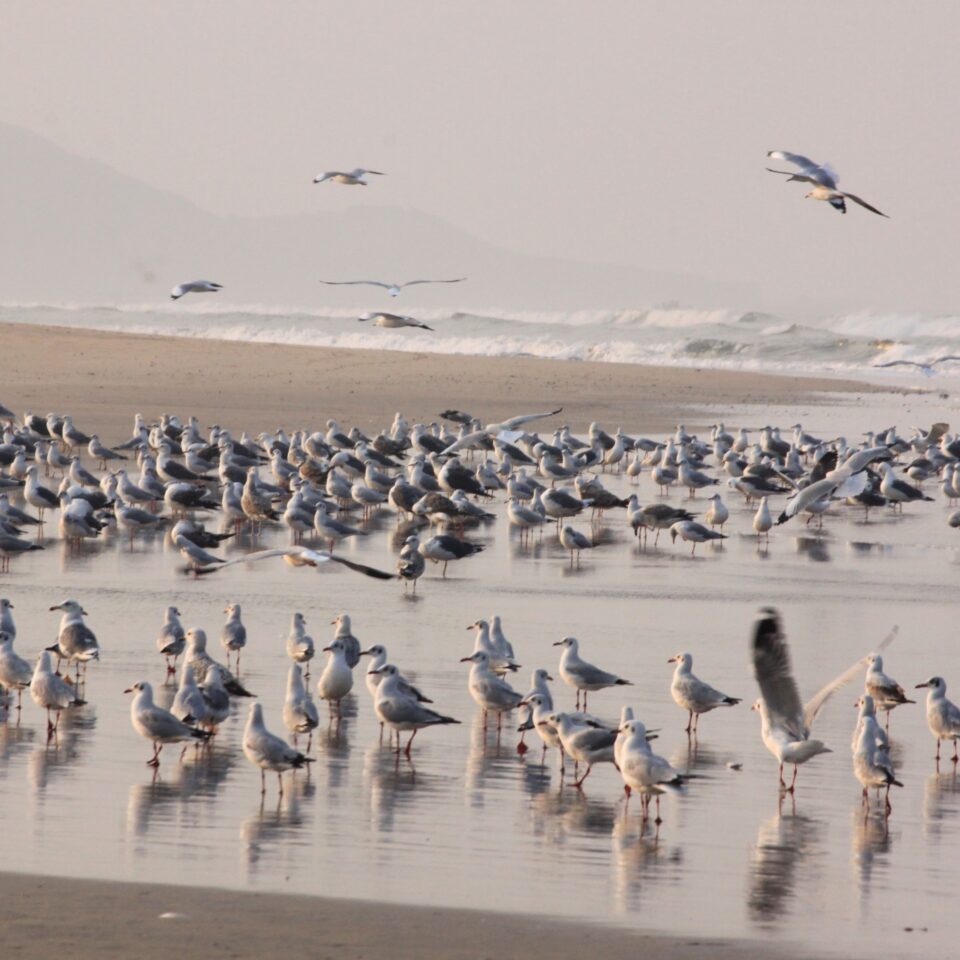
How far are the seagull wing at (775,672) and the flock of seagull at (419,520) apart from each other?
0.01 meters

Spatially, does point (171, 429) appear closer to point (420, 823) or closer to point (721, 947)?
point (420, 823)

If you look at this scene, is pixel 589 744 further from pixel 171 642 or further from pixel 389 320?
pixel 389 320

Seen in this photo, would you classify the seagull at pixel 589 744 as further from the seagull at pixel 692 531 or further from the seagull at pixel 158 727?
the seagull at pixel 692 531

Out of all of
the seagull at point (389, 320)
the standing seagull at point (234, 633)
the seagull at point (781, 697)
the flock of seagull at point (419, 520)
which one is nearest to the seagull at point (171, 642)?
the flock of seagull at point (419, 520)

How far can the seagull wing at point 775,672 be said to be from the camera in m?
8.88

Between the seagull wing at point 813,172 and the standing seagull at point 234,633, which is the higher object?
the seagull wing at point 813,172

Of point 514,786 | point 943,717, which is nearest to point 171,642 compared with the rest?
point 514,786

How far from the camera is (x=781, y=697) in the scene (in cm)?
956

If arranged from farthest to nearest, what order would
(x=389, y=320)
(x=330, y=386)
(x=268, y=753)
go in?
(x=330, y=386) < (x=389, y=320) < (x=268, y=753)

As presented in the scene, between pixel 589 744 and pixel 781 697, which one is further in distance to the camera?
pixel 589 744

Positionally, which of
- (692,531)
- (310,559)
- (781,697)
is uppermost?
(692,531)

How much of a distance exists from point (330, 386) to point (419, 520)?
75.7 feet

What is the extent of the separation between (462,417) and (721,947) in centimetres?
2153

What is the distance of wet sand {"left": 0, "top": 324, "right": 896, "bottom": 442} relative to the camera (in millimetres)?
39219
